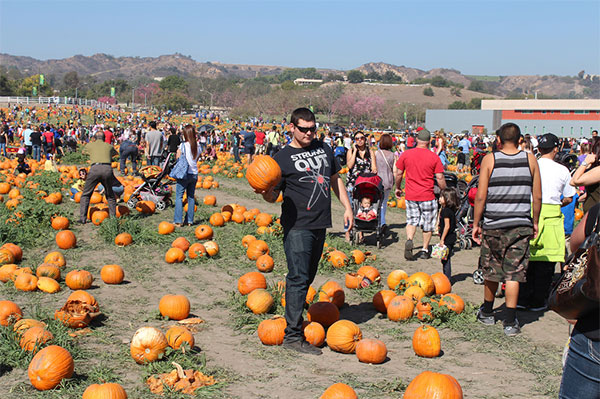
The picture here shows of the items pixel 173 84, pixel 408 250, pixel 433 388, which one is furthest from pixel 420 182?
pixel 173 84

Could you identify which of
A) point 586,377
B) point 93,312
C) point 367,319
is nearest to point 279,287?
point 367,319

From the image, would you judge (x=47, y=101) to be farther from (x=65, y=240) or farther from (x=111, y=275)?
(x=111, y=275)

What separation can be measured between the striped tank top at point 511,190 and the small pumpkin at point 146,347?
11.6 feet

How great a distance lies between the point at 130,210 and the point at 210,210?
6.10 ft

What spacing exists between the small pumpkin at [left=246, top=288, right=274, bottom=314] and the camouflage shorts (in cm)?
243

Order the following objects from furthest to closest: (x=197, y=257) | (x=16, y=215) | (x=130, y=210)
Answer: (x=130, y=210) → (x=16, y=215) → (x=197, y=257)

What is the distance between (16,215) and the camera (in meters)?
11.5

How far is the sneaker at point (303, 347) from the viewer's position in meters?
5.51

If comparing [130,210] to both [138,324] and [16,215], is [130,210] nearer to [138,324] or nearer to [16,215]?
[16,215]

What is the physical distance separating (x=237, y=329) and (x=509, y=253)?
295 cm

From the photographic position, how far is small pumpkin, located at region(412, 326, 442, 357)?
545cm

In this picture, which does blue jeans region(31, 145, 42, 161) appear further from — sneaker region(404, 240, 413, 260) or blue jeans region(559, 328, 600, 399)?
blue jeans region(559, 328, 600, 399)

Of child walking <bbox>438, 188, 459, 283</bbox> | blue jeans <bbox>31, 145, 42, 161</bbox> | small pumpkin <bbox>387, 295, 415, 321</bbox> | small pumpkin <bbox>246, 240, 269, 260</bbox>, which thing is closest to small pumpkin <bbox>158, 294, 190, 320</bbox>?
small pumpkin <bbox>387, 295, 415, 321</bbox>

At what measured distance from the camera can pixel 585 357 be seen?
281 centimetres
